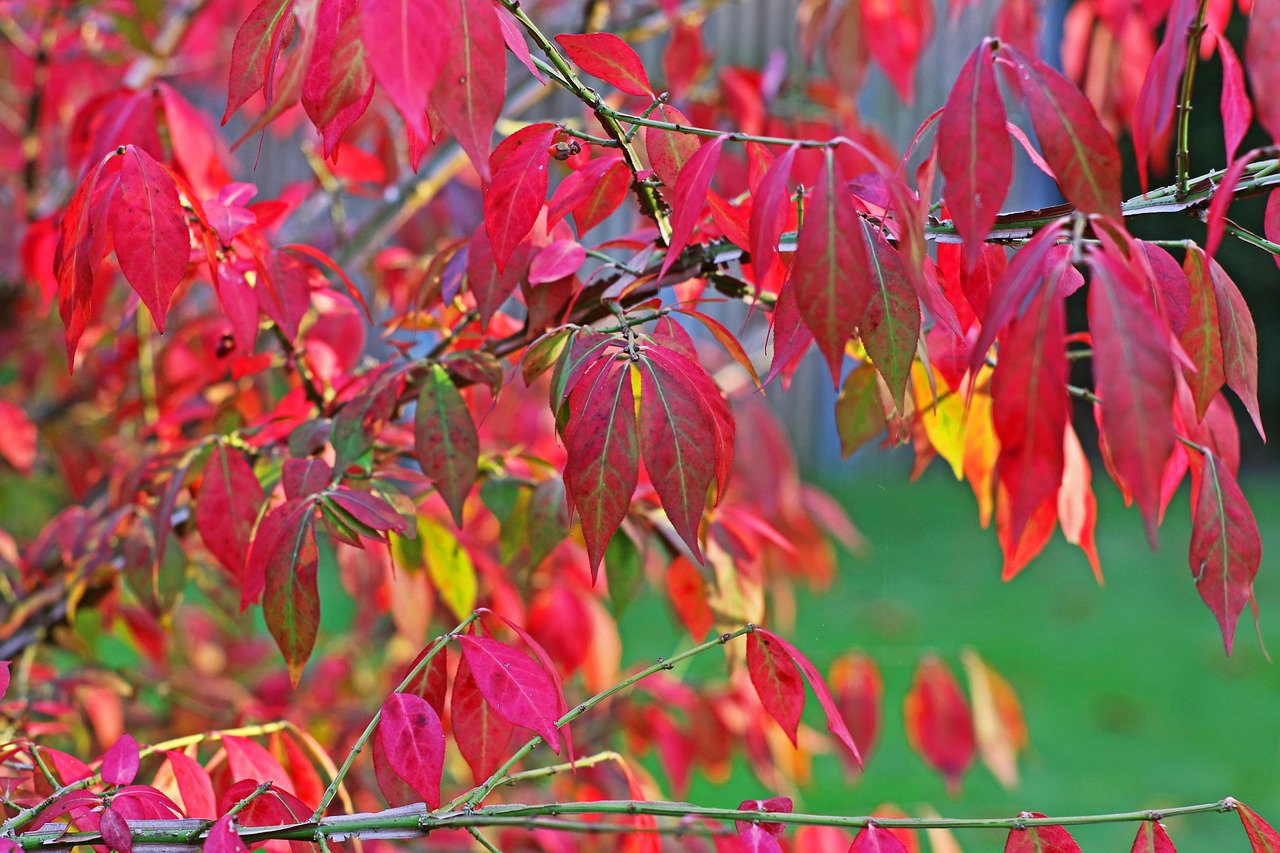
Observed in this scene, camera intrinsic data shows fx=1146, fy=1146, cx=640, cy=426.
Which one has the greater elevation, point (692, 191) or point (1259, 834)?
point (692, 191)

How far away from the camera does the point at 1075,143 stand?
0.52m

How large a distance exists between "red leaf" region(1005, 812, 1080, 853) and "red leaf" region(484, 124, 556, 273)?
415 millimetres

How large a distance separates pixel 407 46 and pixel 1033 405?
0.28 meters

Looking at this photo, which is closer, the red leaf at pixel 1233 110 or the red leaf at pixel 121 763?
the red leaf at pixel 1233 110

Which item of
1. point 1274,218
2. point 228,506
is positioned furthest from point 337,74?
point 1274,218

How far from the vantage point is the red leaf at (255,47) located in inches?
24.1

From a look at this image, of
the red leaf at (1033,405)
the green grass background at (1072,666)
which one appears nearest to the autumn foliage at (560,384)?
the red leaf at (1033,405)

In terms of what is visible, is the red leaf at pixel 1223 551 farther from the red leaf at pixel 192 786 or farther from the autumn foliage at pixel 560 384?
the red leaf at pixel 192 786

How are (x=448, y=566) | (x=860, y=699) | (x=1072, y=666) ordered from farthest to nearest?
(x=1072, y=666) → (x=860, y=699) → (x=448, y=566)

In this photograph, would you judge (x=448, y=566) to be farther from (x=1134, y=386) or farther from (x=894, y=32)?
(x=894, y=32)

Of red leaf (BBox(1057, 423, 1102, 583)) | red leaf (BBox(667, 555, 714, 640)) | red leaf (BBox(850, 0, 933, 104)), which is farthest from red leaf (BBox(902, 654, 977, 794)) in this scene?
red leaf (BBox(850, 0, 933, 104))

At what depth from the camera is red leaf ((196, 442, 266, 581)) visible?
812 millimetres

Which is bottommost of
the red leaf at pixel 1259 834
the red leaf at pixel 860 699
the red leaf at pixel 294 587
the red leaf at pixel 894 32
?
the red leaf at pixel 860 699

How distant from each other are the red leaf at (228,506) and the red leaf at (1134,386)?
0.60 metres
